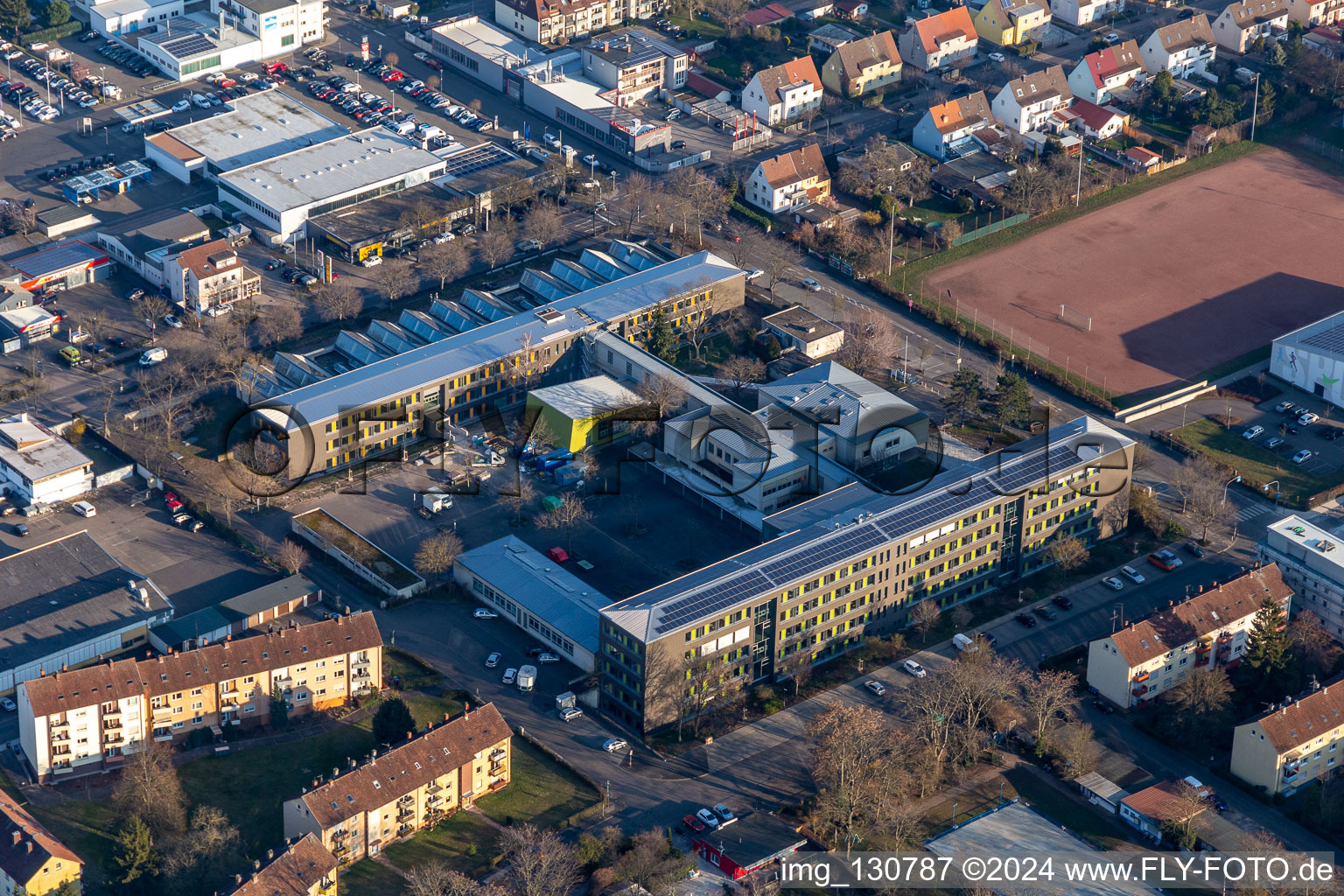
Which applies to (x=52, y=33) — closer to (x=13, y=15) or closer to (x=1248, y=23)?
(x=13, y=15)

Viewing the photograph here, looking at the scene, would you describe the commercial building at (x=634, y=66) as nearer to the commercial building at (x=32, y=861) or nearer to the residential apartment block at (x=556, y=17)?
the residential apartment block at (x=556, y=17)

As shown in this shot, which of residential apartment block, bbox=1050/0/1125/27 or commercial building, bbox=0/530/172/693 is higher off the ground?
residential apartment block, bbox=1050/0/1125/27

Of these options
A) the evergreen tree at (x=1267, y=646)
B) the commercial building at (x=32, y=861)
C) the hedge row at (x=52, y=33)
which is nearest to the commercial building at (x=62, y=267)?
the hedge row at (x=52, y=33)

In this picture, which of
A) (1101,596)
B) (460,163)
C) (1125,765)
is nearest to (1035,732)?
(1125,765)

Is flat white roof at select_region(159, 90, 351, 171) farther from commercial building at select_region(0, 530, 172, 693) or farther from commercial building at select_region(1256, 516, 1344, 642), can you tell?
commercial building at select_region(1256, 516, 1344, 642)

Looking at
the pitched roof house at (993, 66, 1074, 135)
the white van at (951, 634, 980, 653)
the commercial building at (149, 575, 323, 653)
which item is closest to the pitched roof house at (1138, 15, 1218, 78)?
the pitched roof house at (993, 66, 1074, 135)

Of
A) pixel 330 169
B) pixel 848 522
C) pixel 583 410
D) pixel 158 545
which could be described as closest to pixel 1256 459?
pixel 848 522

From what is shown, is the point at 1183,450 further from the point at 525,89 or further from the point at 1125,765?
the point at 525,89
